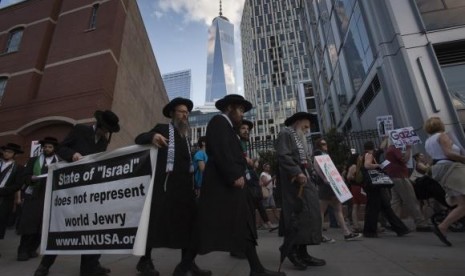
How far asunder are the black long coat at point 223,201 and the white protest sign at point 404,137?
6.33 meters

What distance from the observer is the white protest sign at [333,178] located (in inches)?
207

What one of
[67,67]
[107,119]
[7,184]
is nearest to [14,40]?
[67,67]

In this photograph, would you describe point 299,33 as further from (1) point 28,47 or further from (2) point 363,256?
(2) point 363,256

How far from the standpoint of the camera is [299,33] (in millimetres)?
97188

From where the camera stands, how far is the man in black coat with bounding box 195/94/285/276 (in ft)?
9.43

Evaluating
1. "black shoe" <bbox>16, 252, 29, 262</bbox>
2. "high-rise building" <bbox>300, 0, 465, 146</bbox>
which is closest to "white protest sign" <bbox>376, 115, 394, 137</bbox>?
"high-rise building" <bbox>300, 0, 465, 146</bbox>

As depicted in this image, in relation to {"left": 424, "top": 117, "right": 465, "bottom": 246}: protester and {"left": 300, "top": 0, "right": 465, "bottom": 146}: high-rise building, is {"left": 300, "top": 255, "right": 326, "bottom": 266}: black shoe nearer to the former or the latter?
{"left": 424, "top": 117, "right": 465, "bottom": 246}: protester

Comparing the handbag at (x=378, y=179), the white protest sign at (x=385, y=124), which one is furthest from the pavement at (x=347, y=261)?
the white protest sign at (x=385, y=124)

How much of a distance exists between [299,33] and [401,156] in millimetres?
99278

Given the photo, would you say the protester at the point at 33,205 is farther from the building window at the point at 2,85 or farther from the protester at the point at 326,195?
the building window at the point at 2,85

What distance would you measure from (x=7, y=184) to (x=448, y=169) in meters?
7.54

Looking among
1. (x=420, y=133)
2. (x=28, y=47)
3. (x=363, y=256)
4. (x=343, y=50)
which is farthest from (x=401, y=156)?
(x=28, y=47)

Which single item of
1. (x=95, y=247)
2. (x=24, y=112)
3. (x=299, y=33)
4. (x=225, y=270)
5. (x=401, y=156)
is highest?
(x=299, y=33)

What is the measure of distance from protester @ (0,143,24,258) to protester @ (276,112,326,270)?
4.81m
